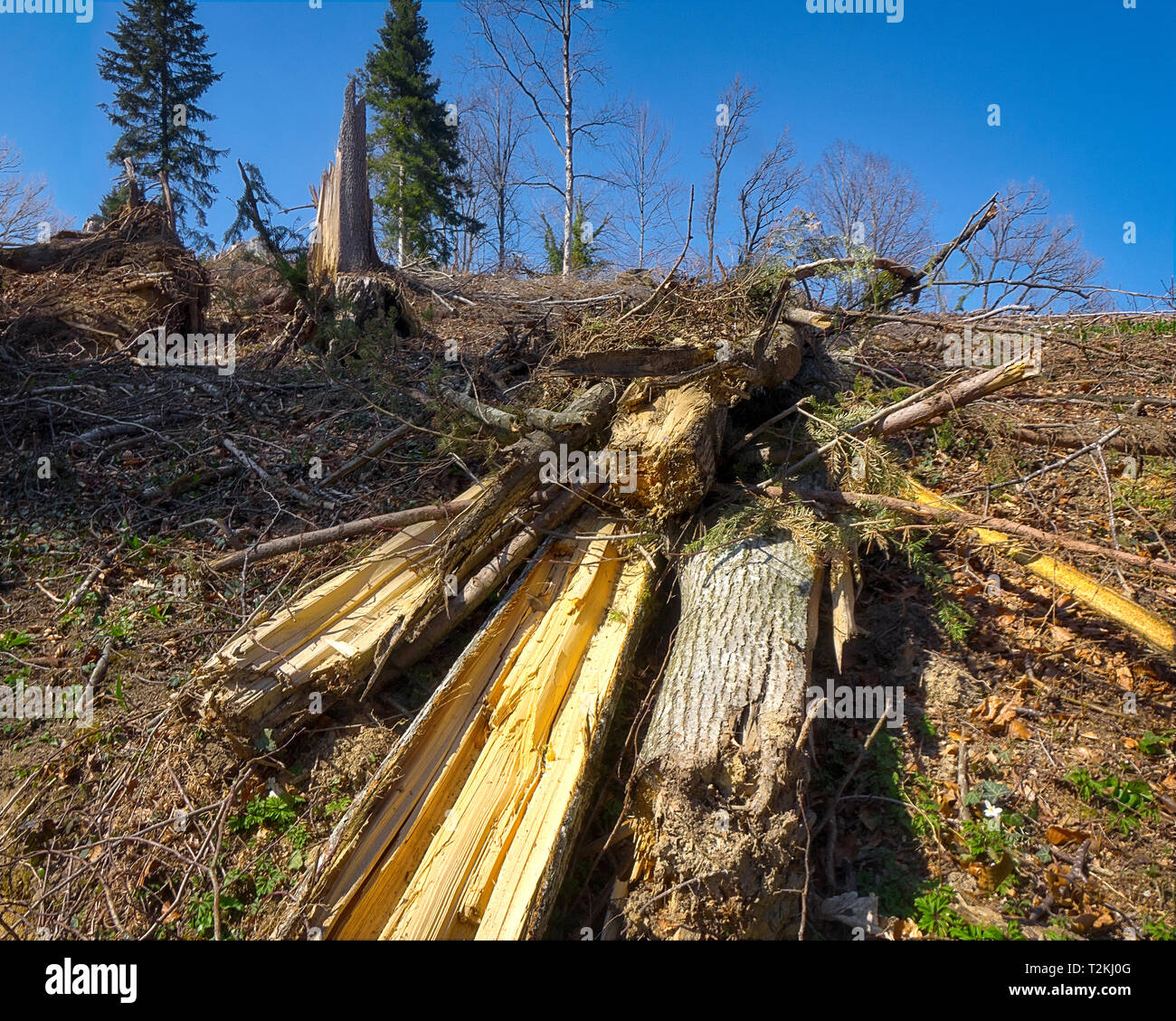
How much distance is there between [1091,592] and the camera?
10.6ft

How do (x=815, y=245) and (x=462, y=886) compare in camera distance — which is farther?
(x=815, y=245)

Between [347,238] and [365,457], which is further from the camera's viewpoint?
[347,238]

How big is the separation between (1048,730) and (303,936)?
360 centimetres

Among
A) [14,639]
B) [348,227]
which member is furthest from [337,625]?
[348,227]

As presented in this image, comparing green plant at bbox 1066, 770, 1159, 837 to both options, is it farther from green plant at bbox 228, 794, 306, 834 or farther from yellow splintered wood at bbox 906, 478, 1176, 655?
green plant at bbox 228, 794, 306, 834

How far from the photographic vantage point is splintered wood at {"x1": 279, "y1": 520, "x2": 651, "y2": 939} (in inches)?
96.5

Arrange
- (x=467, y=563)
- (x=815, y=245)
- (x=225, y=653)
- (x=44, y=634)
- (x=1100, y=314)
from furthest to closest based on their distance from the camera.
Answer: (x=1100, y=314) < (x=815, y=245) < (x=44, y=634) < (x=467, y=563) < (x=225, y=653)

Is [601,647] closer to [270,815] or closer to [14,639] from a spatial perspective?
[270,815]

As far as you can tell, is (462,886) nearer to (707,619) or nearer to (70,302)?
(707,619)

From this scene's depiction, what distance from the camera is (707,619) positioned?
11.1ft

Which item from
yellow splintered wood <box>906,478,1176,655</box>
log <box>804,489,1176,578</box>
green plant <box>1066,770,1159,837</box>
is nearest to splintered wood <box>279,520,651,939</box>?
log <box>804,489,1176,578</box>

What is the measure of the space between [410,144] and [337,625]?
21.1 metres
